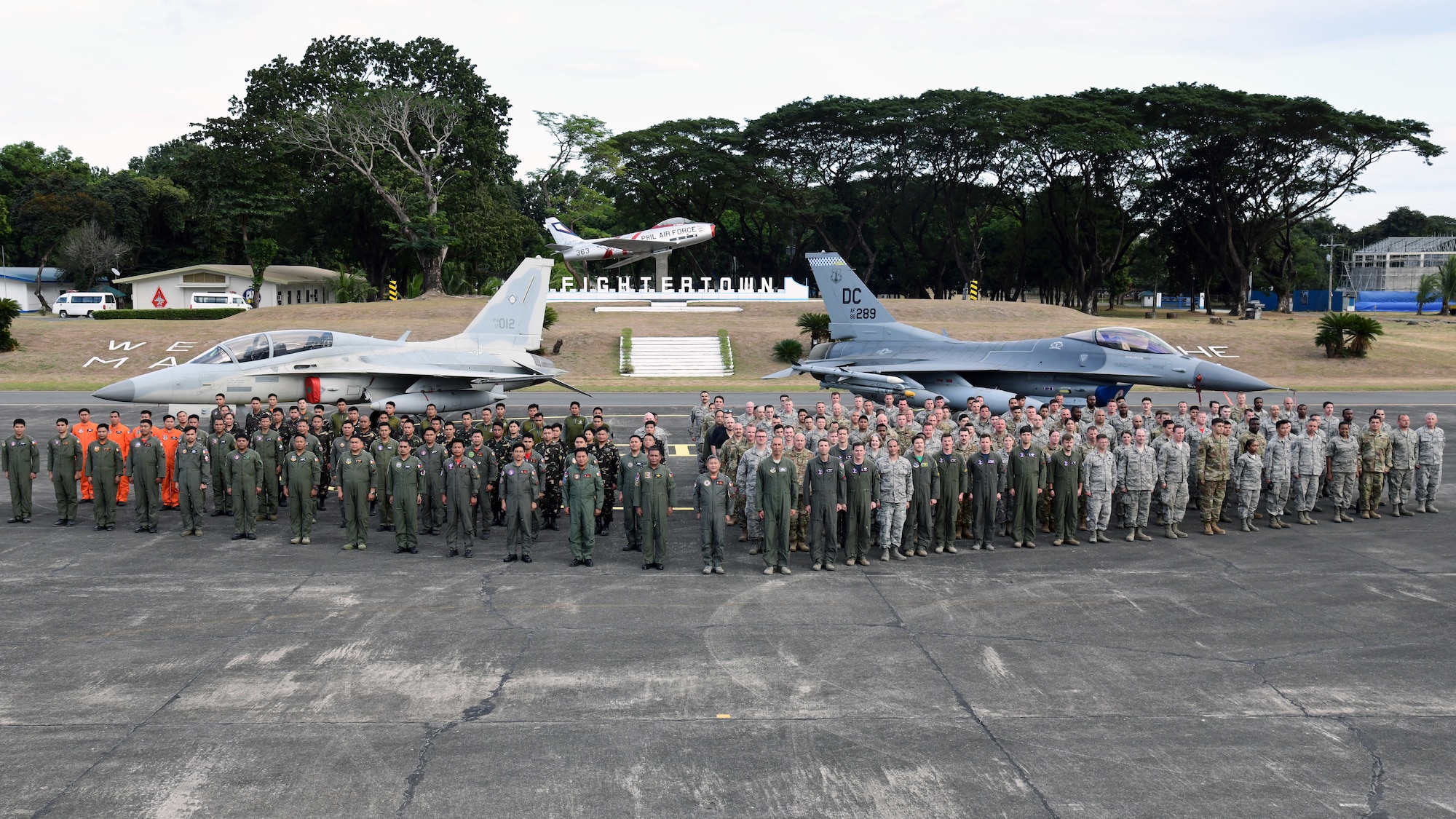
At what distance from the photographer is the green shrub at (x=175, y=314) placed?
47.6 m

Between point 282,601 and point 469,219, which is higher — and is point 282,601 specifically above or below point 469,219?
below

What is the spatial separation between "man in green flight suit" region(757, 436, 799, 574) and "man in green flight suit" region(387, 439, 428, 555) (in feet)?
13.1

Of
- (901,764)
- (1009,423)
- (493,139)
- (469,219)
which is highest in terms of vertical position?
(493,139)

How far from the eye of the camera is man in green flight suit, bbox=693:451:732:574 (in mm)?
10602

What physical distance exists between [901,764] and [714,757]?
115 cm

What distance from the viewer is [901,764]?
20.5ft

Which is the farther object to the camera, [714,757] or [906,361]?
[906,361]

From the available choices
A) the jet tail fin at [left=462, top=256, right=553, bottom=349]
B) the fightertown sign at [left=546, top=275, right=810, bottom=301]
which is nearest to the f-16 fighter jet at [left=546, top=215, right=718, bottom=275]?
the fightertown sign at [left=546, top=275, right=810, bottom=301]

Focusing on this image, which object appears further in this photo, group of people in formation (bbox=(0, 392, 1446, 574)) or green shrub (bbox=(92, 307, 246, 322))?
green shrub (bbox=(92, 307, 246, 322))

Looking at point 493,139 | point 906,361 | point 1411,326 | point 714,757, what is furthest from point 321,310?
point 1411,326

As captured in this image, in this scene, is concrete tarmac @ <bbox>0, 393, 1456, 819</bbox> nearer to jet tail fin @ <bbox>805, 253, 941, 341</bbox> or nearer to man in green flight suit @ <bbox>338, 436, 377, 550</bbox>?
man in green flight suit @ <bbox>338, 436, 377, 550</bbox>

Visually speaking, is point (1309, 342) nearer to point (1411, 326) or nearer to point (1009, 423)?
point (1411, 326)

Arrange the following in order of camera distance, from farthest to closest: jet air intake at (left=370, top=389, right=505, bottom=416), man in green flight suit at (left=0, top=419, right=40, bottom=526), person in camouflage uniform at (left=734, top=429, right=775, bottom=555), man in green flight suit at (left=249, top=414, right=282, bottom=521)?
1. jet air intake at (left=370, top=389, right=505, bottom=416)
2. man in green flight suit at (left=0, top=419, right=40, bottom=526)
3. man in green flight suit at (left=249, top=414, right=282, bottom=521)
4. person in camouflage uniform at (left=734, top=429, right=775, bottom=555)

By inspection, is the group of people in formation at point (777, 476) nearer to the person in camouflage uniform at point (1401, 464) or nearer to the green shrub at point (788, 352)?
the person in camouflage uniform at point (1401, 464)
